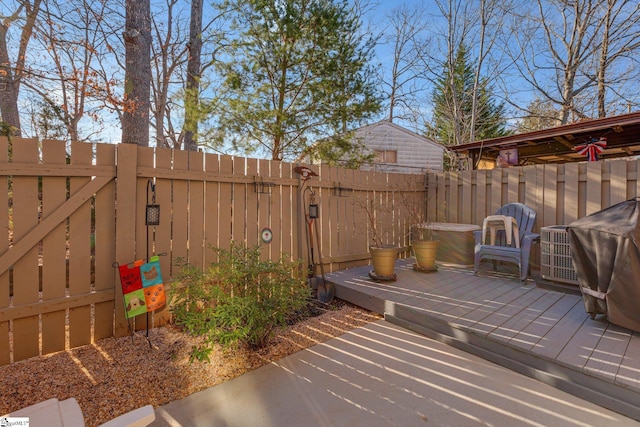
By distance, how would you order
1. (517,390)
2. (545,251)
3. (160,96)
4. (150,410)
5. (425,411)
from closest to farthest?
(150,410) < (425,411) < (517,390) < (545,251) < (160,96)

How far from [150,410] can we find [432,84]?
53.9 feet

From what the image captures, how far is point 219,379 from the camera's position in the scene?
1935 millimetres

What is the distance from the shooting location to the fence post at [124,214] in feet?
7.97

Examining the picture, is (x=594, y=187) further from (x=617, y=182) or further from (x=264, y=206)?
(x=264, y=206)

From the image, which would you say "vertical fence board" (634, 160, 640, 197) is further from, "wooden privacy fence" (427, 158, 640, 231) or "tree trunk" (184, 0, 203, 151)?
"tree trunk" (184, 0, 203, 151)

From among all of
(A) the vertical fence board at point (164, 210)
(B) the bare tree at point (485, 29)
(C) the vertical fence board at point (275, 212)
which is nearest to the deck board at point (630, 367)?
(C) the vertical fence board at point (275, 212)

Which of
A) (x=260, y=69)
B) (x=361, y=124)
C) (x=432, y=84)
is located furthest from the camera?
(x=432, y=84)

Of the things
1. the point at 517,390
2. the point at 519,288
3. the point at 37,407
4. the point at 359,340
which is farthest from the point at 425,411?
the point at 519,288

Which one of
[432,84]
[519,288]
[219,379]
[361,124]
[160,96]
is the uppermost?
[432,84]

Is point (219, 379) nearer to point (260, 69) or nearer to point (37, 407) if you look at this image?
point (37, 407)

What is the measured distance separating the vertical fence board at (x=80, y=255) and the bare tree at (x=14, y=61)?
1.06m

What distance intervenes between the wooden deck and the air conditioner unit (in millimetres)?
171

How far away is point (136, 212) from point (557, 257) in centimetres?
419

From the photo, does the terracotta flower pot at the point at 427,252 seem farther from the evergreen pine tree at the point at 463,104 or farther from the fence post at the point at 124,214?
the evergreen pine tree at the point at 463,104
